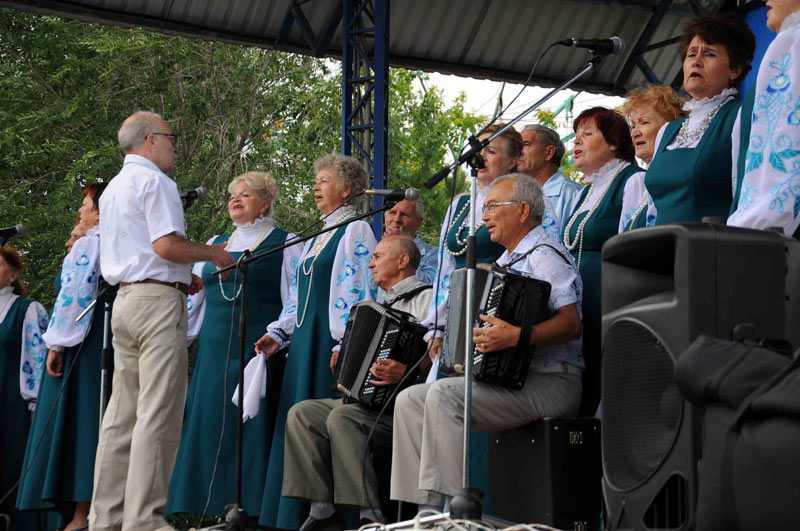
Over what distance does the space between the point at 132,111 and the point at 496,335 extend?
9.66 metres

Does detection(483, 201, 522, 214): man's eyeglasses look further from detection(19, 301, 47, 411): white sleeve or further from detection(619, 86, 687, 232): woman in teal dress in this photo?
detection(19, 301, 47, 411): white sleeve

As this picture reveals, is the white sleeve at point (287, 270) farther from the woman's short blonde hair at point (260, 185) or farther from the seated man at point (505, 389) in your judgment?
the seated man at point (505, 389)

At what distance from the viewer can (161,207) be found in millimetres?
4734

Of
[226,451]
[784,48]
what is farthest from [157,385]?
[784,48]

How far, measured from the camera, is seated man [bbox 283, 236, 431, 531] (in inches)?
184

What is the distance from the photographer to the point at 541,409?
3.85 meters

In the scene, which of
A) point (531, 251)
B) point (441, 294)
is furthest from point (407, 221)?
point (531, 251)

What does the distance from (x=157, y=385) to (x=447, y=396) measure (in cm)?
141

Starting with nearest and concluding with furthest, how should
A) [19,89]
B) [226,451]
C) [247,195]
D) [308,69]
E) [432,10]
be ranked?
[226,451]
[247,195]
[432,10]
[19,89]
[308,69]

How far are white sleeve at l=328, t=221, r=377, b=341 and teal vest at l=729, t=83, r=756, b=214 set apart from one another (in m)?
2.54

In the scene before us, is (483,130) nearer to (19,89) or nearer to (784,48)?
(784,48)

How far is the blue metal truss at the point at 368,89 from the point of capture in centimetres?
740

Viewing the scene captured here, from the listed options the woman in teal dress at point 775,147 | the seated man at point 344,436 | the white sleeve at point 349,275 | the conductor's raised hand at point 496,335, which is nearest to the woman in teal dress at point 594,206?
the conductor's raised hand at point 496,335

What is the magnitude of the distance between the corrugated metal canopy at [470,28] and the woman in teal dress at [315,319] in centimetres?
312
